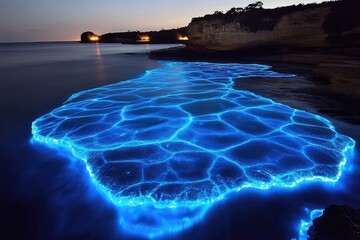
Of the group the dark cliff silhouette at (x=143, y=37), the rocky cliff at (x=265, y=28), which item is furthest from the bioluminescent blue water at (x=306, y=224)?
the dark cliff silhouette at (x=143, y=37)

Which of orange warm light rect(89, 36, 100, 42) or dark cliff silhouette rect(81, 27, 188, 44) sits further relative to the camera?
orange warm light rect(89, 36, 100, 42)

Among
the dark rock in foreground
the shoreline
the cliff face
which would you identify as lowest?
the shoreline

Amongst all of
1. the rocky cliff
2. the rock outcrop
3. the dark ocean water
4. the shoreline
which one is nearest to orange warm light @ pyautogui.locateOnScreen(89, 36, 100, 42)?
the rock outcrop

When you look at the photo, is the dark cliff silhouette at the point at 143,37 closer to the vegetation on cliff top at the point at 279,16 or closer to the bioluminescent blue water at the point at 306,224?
the vegetation on cliff top at the point at 279,16

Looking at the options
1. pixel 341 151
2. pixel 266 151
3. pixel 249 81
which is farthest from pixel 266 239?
pixel 249 81

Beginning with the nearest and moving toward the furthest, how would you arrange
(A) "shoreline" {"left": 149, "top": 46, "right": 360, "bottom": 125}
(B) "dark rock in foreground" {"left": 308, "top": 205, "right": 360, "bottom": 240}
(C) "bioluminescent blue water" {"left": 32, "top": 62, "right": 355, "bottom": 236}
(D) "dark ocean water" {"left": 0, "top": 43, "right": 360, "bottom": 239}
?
(B) "dark rock in foreground" {"left": 308, "top": 205, "right": 360, "bottom": 240}, (D) "dark ocean water" {"left": 0, "top": 43, "right": 360, "bottom": 239}, (C) "bioluminescent blue water" {"left": 32, "top": 62, "right": 355, "bottom": 236}, (A) "shoreline" {"left": 149, "top": 46, "right": 360, "bottom": 125}

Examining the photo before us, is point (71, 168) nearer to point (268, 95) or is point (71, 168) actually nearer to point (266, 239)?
point (266, 239)

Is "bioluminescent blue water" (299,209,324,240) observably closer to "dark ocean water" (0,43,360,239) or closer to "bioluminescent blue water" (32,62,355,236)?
"dark ocean water" (0,43,360,239)

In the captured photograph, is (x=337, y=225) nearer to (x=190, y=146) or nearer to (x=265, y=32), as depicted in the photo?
(x=190, y=146)
